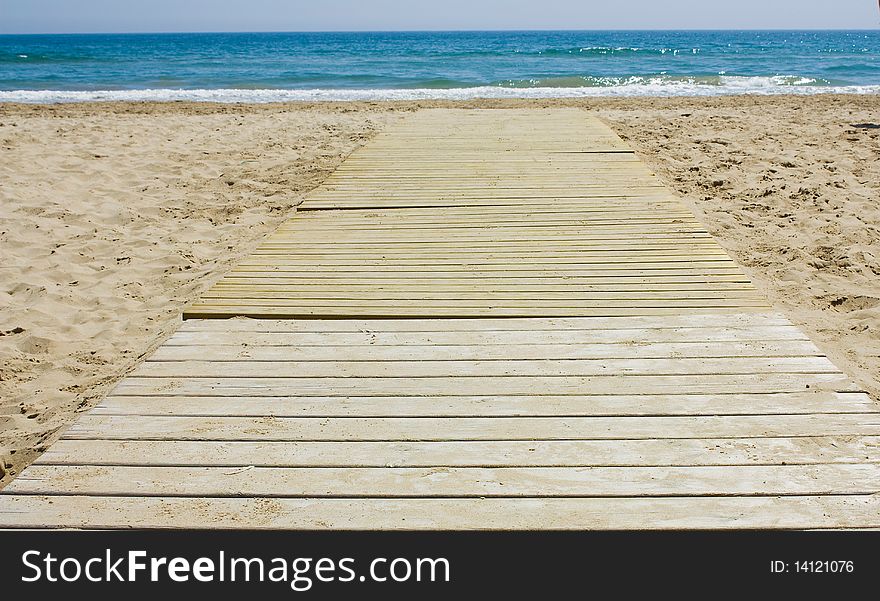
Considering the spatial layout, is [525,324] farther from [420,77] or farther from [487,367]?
[420,77]

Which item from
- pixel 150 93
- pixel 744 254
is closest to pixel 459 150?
pixel 744 254

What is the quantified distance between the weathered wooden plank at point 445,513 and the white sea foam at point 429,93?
1437 cm

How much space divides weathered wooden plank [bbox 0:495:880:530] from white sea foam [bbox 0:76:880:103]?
1437 centimetres

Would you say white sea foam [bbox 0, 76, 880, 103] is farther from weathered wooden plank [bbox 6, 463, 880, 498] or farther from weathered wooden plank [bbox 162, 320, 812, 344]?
weathered wooden plank [bbox 6, 463, 880, 498]

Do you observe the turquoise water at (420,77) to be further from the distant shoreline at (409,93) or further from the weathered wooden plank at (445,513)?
the weathered wooden plank at (445,513)

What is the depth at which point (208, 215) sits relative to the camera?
18.7 feet

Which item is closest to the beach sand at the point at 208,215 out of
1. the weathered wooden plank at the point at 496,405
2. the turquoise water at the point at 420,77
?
the weathered wooden plank at the point at 496,405

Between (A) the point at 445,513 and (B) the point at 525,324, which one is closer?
(A) the point at 445,513

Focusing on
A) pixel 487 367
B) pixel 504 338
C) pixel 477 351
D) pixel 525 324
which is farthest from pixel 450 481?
pixel 525 324

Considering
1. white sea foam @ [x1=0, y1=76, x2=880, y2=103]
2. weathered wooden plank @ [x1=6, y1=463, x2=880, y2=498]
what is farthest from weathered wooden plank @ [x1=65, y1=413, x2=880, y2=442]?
white sea foam @ [x1=0, y1=76, x2=880, y2=103]

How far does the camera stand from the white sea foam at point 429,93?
15773 millimetres

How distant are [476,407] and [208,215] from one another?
13.0 feet

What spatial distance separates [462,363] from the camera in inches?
108

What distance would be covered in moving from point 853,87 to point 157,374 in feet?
61.4
